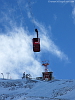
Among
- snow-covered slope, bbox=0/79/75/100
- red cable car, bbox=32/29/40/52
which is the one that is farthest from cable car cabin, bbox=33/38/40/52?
snow-covered slope, bbox=0/79/75/100

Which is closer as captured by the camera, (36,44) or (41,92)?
(36,44)

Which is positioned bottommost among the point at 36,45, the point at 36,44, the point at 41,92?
the point at 41,92

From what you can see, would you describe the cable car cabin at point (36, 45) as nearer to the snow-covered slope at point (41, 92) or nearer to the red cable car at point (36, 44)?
the red cable car at point (36, 44)

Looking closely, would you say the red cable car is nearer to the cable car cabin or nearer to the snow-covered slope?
the cable car cabin

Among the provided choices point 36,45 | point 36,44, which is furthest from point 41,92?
point 36,44

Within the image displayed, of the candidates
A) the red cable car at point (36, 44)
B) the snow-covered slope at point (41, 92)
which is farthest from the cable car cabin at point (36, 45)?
the snow-covered slope at point (41, 92)

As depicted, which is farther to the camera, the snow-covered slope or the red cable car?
the snow-covered slope

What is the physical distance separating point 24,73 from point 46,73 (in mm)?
6957

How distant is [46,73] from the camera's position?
5097 centimetres

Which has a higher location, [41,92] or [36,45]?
[36,45]

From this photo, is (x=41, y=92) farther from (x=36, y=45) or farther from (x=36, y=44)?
(x=36, y=44)

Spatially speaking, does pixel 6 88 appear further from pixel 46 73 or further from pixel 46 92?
pixel 46 73

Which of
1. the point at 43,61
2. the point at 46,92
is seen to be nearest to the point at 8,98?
the point at 46,92

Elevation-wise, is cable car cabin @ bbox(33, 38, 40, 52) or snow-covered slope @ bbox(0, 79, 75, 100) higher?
cable car cabin @ bbox(33, 38, 40, 52)
